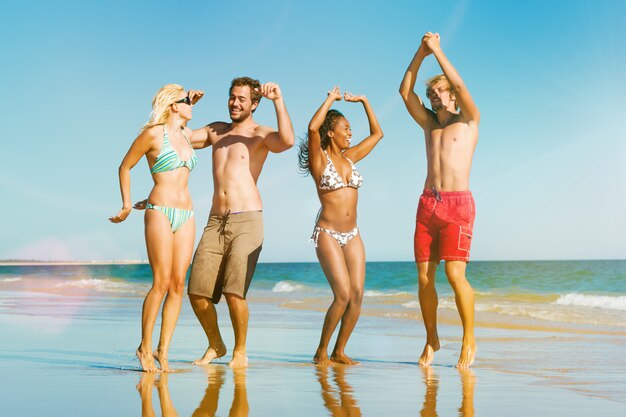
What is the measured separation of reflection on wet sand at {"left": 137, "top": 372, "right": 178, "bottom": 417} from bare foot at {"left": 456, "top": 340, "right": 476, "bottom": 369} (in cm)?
215

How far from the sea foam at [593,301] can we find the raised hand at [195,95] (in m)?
16.6

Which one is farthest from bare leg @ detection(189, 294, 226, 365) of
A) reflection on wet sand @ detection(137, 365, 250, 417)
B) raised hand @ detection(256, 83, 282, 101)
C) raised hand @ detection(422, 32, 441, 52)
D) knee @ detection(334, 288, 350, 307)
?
raised hand @ detection(422, 32, 441, 52)

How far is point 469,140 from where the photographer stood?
6777 millimetres

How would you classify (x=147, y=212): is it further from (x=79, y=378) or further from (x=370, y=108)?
(x=370, y=108)

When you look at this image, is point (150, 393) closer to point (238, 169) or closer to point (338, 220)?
point (238, 169)

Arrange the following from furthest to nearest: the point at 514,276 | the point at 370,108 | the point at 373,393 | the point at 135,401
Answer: the point at 514,276, the point at 370,108, the point at 373,393, the point at 135,401

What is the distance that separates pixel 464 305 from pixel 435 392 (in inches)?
61.3

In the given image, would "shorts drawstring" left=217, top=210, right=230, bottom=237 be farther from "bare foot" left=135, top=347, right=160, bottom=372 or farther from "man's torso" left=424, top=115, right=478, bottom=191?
"man's torso" left=424, top=115, right=478, bottom=191

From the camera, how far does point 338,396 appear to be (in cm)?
501

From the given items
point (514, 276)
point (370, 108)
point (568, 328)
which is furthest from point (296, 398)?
point (514, 276)

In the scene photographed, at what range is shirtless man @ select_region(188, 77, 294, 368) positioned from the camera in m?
6.58

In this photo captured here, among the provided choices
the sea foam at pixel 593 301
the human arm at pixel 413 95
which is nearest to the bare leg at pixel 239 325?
the human arm at pixel 413 95

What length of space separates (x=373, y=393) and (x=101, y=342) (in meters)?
4.29

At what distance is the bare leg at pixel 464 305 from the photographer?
6.61 meters
